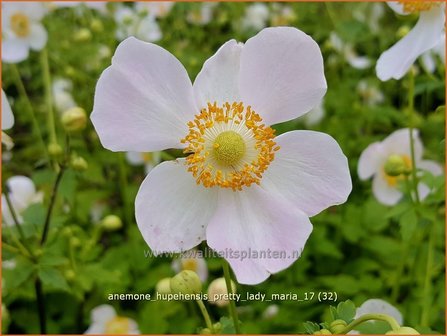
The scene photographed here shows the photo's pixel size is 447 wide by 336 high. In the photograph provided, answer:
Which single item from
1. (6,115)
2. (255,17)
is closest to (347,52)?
(255,17)

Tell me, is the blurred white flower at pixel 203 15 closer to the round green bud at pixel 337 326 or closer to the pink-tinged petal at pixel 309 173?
the pink-tinged petal at pixel 309 173

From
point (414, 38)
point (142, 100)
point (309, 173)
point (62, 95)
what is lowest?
point (309, 173)

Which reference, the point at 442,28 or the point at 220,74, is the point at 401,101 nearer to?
the point at 442,28

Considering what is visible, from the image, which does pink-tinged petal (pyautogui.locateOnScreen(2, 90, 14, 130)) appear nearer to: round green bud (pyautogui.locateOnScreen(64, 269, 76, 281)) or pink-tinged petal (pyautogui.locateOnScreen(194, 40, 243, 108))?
pink-tinged petal (pyautogui.locateOnScreen(194, 40, 243, 108))

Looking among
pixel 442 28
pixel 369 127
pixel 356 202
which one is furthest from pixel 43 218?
pixel 369 127

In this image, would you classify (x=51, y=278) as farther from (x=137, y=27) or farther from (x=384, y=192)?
(x=137, y=27)

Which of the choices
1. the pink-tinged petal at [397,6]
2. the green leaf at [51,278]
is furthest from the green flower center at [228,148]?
the pink-tinged petal at [397,6]
